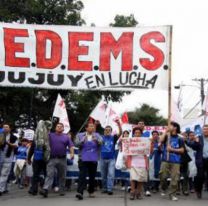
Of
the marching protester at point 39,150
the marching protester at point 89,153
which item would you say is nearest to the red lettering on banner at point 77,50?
the marching protester at point 89,153

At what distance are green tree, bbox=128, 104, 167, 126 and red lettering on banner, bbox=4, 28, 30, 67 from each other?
61494 millimetres

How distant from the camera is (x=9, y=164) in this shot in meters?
13.4

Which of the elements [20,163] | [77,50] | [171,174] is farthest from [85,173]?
[20,163]

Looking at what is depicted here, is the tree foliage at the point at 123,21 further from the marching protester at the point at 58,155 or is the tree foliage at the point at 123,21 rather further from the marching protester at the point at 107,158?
the marching protester at the point at 58,155

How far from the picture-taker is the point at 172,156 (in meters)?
12.4

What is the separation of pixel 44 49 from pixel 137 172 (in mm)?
3430

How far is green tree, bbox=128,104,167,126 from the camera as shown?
7462 cm

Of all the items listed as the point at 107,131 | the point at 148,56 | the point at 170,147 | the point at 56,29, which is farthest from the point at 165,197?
the point at 56,29

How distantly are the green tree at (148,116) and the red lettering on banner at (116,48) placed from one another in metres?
61.2

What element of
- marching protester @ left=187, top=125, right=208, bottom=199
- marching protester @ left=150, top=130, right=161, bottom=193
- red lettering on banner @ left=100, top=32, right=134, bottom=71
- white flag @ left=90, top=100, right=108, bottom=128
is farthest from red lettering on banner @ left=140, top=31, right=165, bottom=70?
white flag @ left=90, top=100, right=108, bottom=128

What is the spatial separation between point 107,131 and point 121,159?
86 centimetres

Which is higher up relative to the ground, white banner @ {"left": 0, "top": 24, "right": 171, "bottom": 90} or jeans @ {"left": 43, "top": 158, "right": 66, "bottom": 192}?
white banner @ {"left": 0, "top": 24, "right": 171, "bottom": 90}

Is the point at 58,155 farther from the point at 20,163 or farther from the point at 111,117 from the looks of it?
the point at 111,117

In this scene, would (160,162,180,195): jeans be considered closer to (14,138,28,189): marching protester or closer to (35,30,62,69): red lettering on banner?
(35,30,62,69): red lettering on banner
